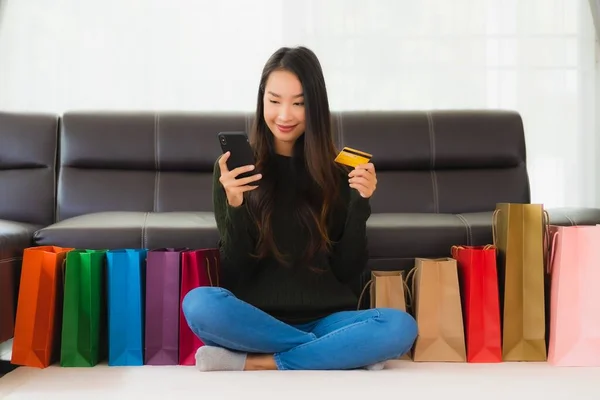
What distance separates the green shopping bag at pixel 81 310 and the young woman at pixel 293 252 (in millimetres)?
317

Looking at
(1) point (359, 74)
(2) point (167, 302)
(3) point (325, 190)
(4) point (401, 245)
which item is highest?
(1) point (359, 74)

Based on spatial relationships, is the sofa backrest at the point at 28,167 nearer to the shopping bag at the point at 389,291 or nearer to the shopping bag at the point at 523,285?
the shopping bag at the point at 389,291

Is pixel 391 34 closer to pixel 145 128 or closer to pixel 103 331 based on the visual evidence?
pixel 145 128

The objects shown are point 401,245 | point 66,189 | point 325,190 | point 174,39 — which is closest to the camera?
point 325,190

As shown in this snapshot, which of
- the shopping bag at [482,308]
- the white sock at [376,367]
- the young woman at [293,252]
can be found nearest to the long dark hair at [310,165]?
the young woman at [293,252]

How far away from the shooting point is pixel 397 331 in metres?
1.80

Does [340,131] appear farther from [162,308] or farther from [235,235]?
[162,308]

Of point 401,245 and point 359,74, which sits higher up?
point 359,74

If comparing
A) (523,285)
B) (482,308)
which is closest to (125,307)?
(482,308)

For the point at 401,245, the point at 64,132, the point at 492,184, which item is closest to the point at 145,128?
the point at 64,132

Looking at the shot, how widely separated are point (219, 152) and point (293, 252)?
0.88m

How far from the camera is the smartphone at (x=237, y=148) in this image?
→ 6.09 ft

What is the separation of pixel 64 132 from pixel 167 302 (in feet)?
3.53

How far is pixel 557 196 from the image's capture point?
129 inches
